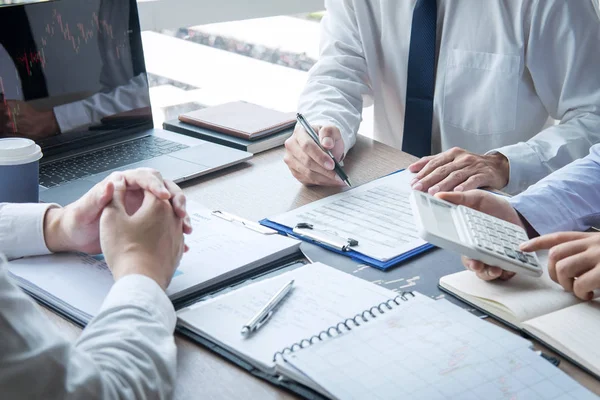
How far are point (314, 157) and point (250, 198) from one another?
0.48 feet

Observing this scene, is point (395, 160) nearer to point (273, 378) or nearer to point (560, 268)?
point (560, 268)

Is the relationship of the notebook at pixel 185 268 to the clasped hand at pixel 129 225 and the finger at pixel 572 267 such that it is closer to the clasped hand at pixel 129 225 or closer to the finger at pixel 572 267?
the clasped hand at pixel 129 225

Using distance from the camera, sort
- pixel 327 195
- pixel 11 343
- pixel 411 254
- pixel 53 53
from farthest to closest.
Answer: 1. pixel 53 53
2. pixel 327 195
3. pixel 411 254
4. pixel 11 343

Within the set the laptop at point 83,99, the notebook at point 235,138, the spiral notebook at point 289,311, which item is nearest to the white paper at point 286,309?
the spiral notebook at point 289,311

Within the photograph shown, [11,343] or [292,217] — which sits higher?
[11,343]

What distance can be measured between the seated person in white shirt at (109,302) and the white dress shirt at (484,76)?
64 cm

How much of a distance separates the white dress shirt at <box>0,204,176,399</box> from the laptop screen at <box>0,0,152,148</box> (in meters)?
0.74

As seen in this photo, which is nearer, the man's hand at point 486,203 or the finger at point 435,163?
the man's hand at point 486,203

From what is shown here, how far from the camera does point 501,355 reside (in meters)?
0.82

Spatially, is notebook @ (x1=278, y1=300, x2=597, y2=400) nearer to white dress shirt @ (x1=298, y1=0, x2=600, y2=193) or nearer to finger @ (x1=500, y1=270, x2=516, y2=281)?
finger @ (x1=500, y1=270, x2=516, y2=281)

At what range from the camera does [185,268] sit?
1.02 metres

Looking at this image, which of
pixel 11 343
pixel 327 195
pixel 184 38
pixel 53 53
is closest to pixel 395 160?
pixel 327 195

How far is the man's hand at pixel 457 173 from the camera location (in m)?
1.33

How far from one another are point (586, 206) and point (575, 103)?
48 centimetres
